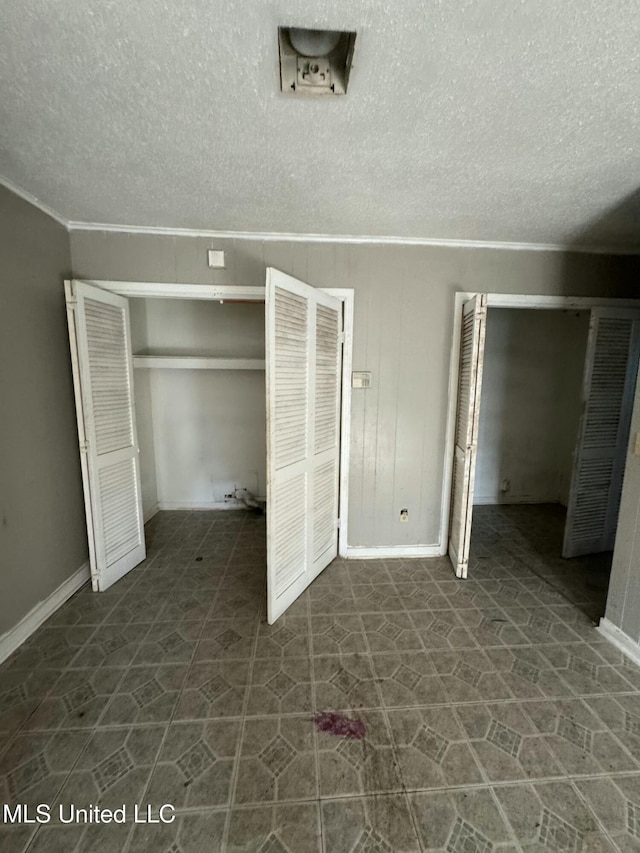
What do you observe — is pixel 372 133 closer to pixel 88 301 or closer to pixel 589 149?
pixel 589 149

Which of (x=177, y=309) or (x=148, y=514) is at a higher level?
(x=177, y=309)

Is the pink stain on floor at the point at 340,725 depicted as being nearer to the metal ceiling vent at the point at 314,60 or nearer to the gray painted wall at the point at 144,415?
the metal ceiling vent at the point at 314,60

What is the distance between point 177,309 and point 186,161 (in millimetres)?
2125

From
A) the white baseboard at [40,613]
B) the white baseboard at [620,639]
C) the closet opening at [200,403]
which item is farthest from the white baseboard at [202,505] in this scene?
the white baseboard at [620,639]

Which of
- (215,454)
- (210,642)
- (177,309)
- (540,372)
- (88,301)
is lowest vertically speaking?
(210,642)

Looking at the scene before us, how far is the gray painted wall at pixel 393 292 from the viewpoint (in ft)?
8.11

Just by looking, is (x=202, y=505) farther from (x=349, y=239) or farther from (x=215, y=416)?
(x=349, y=239)

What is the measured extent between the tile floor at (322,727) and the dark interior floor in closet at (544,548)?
0.06 m

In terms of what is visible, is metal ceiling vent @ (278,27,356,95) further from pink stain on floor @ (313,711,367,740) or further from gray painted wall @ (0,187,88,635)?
pink stain on floor @ (313,711,367,740)

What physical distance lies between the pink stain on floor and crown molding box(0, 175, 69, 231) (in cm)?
309

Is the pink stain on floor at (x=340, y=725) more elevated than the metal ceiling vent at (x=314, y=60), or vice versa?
the metal ceiling vent at (x=314, y=60)

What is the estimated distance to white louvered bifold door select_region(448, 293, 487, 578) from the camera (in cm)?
229

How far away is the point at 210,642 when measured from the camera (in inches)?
78.0

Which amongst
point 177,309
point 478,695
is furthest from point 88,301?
point 478,695
